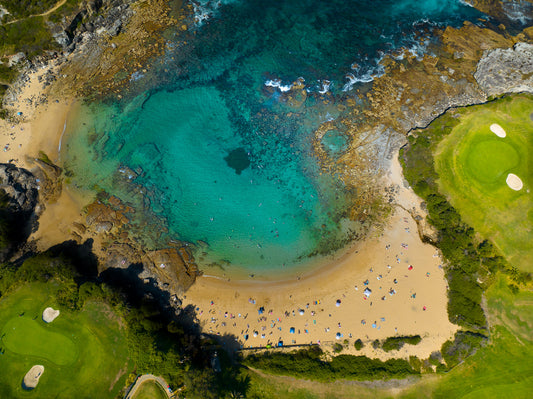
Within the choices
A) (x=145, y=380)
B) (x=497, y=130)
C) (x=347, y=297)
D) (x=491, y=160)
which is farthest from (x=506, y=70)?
(x=145, y=380)

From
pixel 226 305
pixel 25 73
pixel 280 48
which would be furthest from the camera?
pixel 280 48

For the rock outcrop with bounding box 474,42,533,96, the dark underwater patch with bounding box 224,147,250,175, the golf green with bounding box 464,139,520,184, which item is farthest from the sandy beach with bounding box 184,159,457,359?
the rock outcrop with bounding box 474,42,533,96

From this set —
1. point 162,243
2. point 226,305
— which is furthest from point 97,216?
point 226,305

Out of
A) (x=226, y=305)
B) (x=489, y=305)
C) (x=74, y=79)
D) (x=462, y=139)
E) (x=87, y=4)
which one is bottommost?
(x=489, y=305)

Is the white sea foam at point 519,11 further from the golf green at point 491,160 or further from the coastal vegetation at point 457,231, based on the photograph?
the golf green at point 491,160

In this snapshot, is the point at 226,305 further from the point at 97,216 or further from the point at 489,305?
the point at 489,305

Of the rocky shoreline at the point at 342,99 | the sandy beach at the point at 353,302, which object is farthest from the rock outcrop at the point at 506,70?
the sandy beach at the point at 353,302
